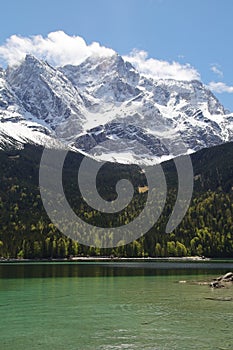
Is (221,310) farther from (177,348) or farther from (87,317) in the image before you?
(177,348)

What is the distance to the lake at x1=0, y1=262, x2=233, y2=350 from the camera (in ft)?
151

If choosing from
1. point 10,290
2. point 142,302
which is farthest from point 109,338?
point 10,290

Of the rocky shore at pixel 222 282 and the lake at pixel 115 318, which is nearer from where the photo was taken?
the lake at pixel 115 318

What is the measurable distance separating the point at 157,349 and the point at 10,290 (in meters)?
52.0

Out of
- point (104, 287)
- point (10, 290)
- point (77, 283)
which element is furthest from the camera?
point (77, 283)

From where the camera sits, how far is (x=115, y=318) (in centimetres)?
5894

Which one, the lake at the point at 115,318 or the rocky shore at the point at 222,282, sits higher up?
the rocky shore at the point at 222,282

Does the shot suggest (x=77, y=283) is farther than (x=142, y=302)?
Yes

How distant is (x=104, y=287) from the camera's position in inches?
3765

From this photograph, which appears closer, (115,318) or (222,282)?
(115,318)

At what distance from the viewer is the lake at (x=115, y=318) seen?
45.9 metres

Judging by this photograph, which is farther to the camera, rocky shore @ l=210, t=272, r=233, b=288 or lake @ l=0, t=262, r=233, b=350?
rocky shore @ l=210, t=272, r=233, b=288

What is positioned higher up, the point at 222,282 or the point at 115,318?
the point at 222,282

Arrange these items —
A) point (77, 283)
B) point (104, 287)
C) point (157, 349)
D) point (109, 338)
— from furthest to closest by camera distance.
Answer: point (77, 283) < point (104, 287) < point (109, 338) < point (157, 349)
